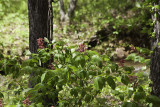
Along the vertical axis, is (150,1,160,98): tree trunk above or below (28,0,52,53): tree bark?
below

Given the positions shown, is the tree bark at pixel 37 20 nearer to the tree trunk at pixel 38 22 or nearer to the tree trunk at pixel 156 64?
the tree trunk at pixel 38 22

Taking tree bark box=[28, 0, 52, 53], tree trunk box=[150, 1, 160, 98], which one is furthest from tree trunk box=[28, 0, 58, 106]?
tree trunk box=[150, 1, 160, 98]

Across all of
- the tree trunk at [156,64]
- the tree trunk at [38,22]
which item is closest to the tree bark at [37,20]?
the tree trunk at [38,22]

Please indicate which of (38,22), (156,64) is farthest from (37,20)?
(156,64)

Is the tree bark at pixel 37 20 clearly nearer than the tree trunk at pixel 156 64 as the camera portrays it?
No

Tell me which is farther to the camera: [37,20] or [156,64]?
[37,20]

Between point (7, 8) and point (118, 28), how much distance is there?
6.97m

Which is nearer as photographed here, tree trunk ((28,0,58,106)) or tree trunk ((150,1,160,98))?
tree trunk ((150,1,160,98))

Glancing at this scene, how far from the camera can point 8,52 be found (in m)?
6.62

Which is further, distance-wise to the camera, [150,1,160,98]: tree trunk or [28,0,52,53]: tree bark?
A: [28,0,52,53]: tree bark

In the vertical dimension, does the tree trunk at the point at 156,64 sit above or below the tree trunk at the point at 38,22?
below

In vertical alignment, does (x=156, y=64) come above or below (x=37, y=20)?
below

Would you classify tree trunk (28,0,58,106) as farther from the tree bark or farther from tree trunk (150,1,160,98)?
tree trunk (150,1,160,98)

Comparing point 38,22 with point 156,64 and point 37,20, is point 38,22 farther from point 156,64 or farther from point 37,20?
point 156,64
